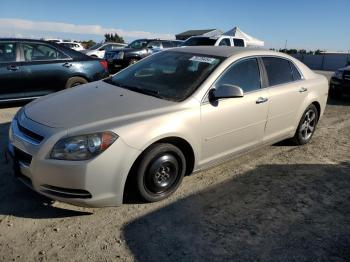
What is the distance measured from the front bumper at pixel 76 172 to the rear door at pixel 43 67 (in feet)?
14.4

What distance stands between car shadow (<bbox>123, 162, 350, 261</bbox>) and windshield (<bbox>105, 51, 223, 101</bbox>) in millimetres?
1180

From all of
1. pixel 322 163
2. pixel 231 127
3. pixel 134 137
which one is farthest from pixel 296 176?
pixel 134 137

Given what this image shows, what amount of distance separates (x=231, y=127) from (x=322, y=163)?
1.76 meters

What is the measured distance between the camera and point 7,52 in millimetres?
7184

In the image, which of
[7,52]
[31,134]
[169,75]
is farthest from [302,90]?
[7,52]

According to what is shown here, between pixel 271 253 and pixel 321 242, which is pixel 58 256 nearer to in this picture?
pixel 271 253

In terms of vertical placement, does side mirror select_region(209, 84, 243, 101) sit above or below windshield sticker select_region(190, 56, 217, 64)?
below

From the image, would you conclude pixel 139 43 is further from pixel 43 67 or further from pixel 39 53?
pixel 43 67

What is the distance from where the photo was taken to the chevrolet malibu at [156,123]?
313 centimetres

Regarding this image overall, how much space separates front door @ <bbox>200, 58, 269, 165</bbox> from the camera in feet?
13.0

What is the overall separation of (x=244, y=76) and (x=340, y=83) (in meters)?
7.35

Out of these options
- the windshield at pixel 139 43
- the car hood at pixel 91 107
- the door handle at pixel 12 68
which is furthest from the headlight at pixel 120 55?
the car hood at pixel 91 107

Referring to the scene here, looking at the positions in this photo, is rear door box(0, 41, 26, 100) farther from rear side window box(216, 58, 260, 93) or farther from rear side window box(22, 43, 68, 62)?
rear side window box(216, 58, 260, 93)

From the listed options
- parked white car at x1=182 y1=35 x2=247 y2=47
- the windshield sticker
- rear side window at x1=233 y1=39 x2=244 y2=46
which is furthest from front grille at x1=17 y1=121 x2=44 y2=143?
rear side window at x1=233 y1=39 x2=244 y2=46
